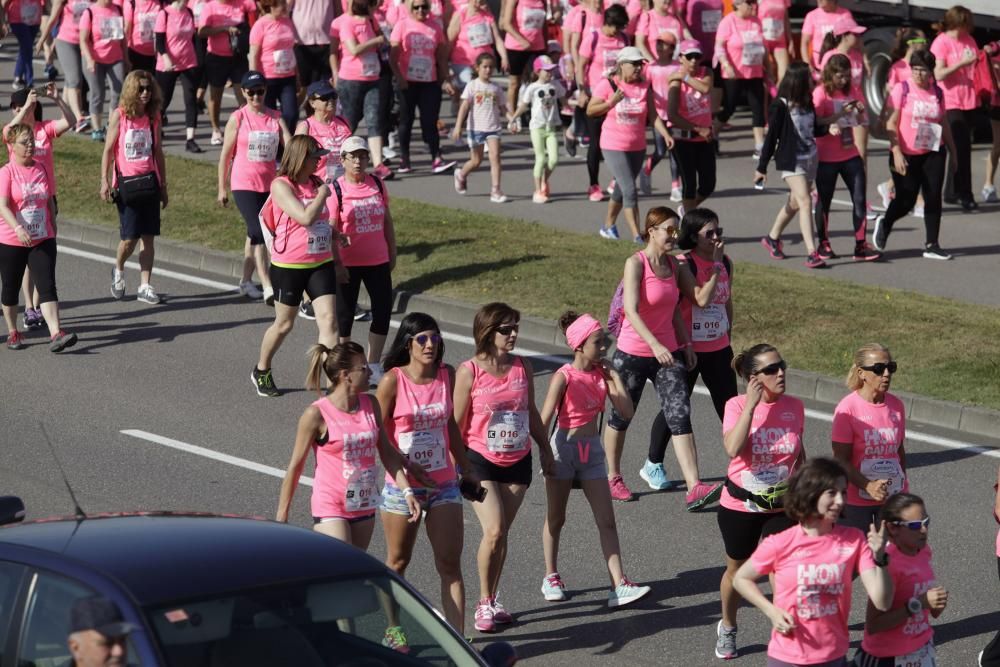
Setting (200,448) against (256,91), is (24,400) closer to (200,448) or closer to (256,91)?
(200,448)

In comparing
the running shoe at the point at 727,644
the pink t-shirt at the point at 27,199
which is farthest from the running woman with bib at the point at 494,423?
the pink t-shirt at the point at 27,199

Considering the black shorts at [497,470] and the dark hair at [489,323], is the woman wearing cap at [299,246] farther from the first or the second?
→ the black shorts at [497,470]

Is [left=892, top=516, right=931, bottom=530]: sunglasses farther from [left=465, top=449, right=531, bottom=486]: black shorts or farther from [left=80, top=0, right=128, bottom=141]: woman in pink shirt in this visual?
[left=80, top=0, right=128, bottom=141]: woman in pink shirt

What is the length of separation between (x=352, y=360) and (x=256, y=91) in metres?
6.92

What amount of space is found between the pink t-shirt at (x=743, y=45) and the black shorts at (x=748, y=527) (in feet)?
43.7

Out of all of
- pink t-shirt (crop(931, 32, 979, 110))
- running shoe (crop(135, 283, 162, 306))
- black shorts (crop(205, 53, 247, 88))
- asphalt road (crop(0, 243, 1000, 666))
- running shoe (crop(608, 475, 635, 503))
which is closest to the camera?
asphalt road (crop(0, 243, 1000, 666))

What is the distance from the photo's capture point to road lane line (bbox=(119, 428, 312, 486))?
11.1 meters

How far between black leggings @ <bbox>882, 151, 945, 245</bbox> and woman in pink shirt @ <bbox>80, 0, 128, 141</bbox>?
912 cm

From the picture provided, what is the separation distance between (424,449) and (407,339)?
52 cm

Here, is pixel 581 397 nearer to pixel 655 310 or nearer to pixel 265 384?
pixel 655 310

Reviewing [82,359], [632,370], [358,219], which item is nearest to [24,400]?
[82,359]

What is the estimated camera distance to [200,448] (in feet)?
37.8

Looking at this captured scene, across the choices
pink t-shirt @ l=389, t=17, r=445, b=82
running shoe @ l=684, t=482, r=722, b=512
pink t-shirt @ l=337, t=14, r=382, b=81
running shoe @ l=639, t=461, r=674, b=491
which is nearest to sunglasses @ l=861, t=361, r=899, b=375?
running shoe @ l=684, t=482, r=722, b=512

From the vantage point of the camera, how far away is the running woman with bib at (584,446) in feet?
29.8
